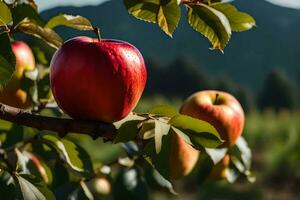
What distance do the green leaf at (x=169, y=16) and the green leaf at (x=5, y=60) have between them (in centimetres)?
16

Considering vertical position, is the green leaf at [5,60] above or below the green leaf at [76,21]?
above

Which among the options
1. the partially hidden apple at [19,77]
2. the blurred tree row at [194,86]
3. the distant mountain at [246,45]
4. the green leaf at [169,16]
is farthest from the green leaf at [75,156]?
the distant mountain at [246,45]

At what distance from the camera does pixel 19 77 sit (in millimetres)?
1225

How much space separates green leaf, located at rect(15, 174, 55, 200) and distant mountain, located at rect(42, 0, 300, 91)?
50.6 m

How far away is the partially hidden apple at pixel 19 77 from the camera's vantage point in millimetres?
1192

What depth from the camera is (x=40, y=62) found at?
4.43 feet

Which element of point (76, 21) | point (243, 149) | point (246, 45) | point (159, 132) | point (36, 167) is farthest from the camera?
A: point (246, 45)

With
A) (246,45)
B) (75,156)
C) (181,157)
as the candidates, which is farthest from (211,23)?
(246,45)

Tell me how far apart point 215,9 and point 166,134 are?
147 mm

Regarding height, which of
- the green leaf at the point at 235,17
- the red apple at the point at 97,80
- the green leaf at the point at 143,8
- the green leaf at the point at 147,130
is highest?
the green leaf at the point at 143,8

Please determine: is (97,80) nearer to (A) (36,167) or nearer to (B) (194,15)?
(B) (194,15)

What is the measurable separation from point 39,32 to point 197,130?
0.79ft

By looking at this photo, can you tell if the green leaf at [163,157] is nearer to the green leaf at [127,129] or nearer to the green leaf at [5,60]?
the green leaf at [127,129]

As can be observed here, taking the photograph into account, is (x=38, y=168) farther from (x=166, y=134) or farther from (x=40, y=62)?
(x=166, y=134)
